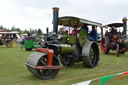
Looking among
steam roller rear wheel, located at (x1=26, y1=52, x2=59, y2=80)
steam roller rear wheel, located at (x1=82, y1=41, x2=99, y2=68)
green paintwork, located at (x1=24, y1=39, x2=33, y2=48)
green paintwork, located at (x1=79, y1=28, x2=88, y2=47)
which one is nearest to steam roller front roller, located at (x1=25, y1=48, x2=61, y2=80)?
steam roller rear wheel, located at (x1=26, y1=52, x2=59, y2=80)

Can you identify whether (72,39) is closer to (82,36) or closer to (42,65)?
(82,36)

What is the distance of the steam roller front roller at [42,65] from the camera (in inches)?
143

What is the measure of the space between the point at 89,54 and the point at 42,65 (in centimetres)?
187

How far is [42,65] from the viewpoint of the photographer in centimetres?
398

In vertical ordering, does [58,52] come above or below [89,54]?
above

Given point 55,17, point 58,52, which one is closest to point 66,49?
point 58,52

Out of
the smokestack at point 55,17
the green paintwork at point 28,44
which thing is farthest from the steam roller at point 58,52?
the green paintwork at point 28,44

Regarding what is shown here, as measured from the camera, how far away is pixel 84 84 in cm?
273

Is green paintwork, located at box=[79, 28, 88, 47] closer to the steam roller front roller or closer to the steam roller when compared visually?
the steam roller

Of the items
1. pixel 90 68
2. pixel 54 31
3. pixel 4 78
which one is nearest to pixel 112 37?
pixel 90 68

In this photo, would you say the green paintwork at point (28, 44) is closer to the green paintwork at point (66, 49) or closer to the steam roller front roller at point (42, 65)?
the green paintwork at point (66, 49)

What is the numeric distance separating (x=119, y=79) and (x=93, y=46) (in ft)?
6.58

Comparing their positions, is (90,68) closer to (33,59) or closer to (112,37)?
(33,59)

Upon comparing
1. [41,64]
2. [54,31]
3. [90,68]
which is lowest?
[90,68]
